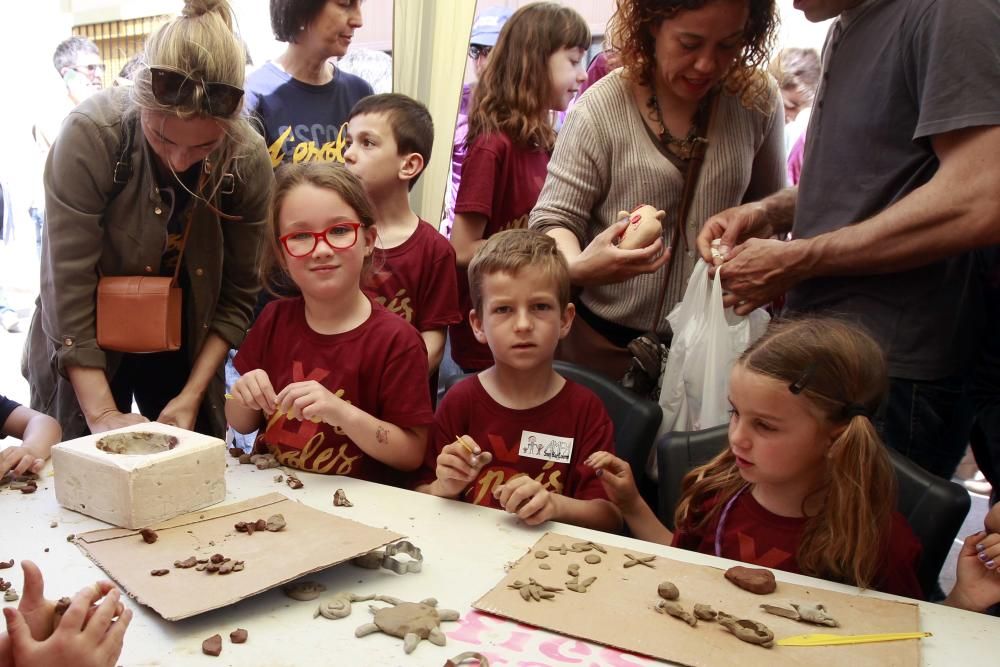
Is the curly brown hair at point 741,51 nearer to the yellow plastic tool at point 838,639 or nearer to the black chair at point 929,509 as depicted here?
the black chair at point 929,509

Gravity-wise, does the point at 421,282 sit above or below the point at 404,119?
below

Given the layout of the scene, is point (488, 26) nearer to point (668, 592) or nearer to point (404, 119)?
point (404, 119)

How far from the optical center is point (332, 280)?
73.2 inches

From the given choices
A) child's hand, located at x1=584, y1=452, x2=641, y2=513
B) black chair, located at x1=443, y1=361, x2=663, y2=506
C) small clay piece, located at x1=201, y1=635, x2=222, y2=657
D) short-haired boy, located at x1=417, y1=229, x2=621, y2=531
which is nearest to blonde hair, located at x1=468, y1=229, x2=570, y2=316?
short-haired boy, located at x1=417, y1=229, x2=621, y2=531

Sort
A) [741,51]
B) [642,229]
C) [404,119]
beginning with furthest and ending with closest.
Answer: [404,119], [741,51], [642,229]

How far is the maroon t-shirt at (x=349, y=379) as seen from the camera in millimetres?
1854

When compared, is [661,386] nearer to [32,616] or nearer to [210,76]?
[210,76]

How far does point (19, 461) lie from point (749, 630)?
1492mm

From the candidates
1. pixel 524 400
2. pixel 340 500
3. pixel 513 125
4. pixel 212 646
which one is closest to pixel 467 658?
pixel 212 646

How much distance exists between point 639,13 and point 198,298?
1.40 meters

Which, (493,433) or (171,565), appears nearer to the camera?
(171,565)

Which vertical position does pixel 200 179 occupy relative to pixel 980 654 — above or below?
above

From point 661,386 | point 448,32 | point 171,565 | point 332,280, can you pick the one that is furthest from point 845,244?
point 448,32

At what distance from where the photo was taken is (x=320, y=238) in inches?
73.0
